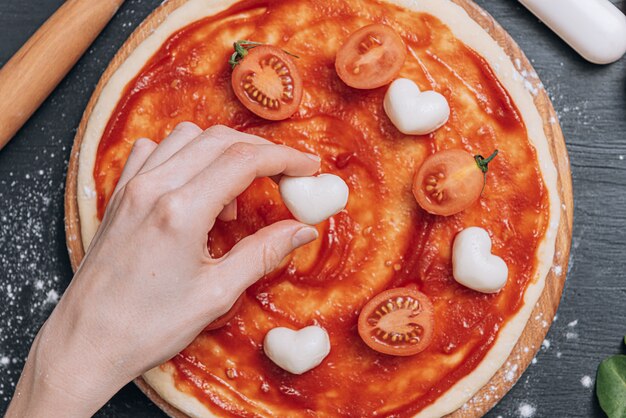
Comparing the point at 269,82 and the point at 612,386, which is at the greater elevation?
the point at 269,82

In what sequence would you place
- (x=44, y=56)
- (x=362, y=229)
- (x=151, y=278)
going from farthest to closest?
(x=44, y=56), (x=362, y=229), (x=151, y=278)

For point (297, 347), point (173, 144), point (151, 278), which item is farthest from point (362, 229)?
point (151, 278)

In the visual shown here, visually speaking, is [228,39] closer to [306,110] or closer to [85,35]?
[306,110]

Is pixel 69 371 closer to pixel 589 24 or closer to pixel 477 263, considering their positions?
pixel 477 263

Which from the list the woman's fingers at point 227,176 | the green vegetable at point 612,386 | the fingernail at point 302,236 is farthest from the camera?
the green vegetable at point 612,386

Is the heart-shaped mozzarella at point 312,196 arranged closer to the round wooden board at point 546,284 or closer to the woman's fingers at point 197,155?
the woman's fingers at point 197,155

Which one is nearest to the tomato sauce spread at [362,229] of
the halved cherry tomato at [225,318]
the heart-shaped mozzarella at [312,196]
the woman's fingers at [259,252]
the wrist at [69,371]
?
the halved cherry tomato at [225,318]

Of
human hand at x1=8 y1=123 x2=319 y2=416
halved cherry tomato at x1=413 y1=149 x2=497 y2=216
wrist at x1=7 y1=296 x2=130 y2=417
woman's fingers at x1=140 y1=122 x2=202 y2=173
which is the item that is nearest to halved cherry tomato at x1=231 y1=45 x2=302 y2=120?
woman's fingers at x1=140 y1=122 x2=202 y2=173
